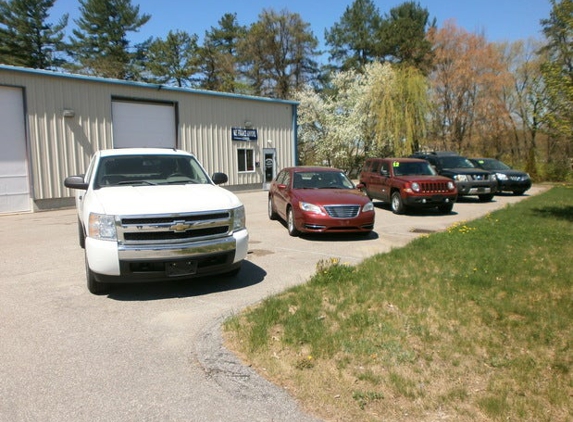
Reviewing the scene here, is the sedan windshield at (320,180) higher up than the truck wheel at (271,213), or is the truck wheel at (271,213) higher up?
the sedan windshield at (320,180)

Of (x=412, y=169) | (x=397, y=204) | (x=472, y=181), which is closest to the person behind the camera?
(x=397, y=204)

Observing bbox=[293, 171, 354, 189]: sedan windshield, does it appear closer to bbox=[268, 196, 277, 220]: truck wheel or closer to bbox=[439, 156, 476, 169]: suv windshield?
bbox=[268, 196, 277, 220]: truck wheel

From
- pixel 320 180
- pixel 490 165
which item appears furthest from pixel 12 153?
pixel 490 165

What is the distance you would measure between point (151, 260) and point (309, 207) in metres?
4.93

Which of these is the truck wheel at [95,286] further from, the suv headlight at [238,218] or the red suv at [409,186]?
the red suv at [409,186]

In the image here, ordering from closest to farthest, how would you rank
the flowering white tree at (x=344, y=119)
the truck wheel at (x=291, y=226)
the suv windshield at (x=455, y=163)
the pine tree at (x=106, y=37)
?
the truck wheel at (x=291, y=226)
the suv windshield at (x=455, y=163)
the flowering white tree at (x=344, y=119)
the pine tree at (x=106, y=37)

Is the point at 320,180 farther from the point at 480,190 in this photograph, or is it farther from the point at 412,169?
the point at 480,190

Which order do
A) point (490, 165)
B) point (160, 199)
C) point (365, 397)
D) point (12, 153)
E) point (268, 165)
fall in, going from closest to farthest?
point (365, 397)
point (160, 199)
point (12, 153)
point (490, 165)
point (268, 165)

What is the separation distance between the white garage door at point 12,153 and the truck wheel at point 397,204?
12.9 meters

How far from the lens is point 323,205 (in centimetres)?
960

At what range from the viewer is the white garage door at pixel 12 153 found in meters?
15.5

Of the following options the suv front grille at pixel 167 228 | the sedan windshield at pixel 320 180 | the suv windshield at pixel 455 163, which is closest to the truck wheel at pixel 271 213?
the sedan windshield at pixel 320 180

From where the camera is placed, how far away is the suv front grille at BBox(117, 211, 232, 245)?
5.28 meters

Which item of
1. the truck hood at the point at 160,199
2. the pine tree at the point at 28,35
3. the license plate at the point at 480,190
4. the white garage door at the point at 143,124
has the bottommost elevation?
the license plate at the point at 480,190
